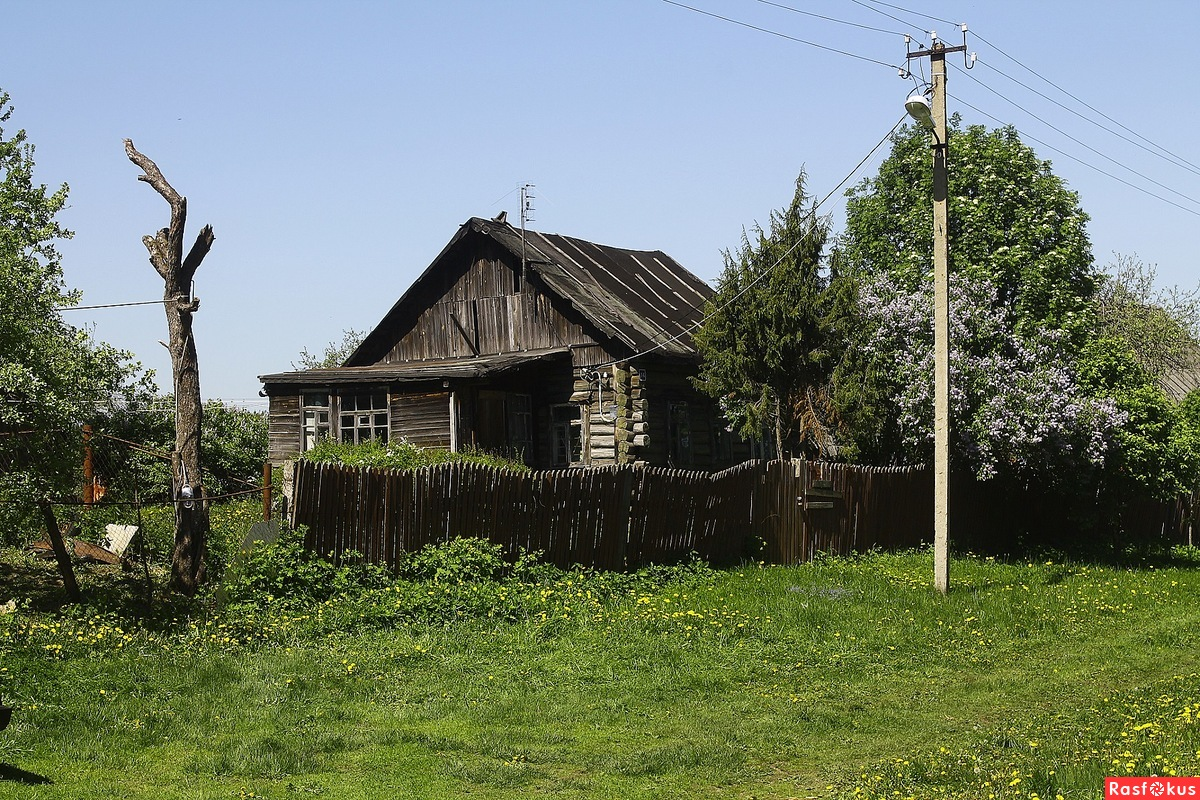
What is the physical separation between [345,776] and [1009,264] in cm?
2174

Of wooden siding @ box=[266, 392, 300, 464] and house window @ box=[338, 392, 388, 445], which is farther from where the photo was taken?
wooden siding @ box=[266, 392, 300, 464]

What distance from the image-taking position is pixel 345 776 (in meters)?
8.22

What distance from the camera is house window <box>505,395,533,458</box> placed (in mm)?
28312

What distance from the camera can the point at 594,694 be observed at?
1076 centimetres

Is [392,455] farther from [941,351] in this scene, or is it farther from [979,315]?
[979,315]

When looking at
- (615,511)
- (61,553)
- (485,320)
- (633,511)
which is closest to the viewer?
(61,553)

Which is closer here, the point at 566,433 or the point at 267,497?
the point at 267,497

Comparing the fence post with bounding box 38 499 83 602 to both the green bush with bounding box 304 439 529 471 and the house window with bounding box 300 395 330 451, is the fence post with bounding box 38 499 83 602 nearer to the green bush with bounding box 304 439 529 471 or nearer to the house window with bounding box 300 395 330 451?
the green bush with bounding box 304 439 529 471

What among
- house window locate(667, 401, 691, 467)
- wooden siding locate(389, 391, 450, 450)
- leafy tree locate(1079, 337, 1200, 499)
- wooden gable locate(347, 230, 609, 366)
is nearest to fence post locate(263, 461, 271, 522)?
wooden siding locate(389, 391, 450, 450)

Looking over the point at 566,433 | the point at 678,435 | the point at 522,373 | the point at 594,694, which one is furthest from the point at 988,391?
the point at 594,694

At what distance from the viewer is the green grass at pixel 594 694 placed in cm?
805

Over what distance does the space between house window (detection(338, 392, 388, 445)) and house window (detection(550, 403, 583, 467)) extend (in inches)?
168

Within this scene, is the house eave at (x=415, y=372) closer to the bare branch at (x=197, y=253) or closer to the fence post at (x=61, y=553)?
the bare branch at (x=197, y=253)

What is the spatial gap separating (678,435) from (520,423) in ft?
13.5
